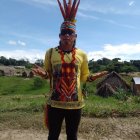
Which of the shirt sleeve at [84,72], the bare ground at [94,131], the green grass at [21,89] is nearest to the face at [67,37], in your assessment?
the shirt sleeve at [84,72]

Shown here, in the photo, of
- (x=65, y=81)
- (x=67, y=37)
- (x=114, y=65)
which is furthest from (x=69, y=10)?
(x=114, y=65)

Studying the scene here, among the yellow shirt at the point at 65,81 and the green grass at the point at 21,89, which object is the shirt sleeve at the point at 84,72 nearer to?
the yellow shirt at the point at 65,81

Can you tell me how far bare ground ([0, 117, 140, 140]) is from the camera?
6293mm

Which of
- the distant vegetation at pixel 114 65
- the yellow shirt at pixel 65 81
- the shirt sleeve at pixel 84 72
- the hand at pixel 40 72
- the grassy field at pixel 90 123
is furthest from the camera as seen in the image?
the distant vegetation at pixel 114 65

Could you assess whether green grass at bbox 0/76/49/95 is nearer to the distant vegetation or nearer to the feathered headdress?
the distant vegetation

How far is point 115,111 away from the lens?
7.68 metres

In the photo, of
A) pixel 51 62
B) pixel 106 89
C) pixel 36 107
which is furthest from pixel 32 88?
pixel 51 62

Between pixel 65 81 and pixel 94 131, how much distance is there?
2.89 metres

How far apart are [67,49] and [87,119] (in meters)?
3.44

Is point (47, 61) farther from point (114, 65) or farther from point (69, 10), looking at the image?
point (114, 65)

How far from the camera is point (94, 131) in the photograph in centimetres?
655

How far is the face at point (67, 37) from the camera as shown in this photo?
3.98m

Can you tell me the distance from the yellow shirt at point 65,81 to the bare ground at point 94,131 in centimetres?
242

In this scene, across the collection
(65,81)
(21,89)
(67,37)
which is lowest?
(21,89)
